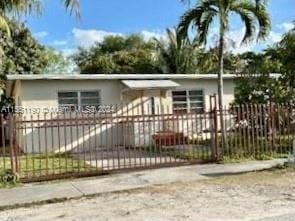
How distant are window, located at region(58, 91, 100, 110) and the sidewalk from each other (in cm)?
786

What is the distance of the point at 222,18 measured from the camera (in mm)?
15883

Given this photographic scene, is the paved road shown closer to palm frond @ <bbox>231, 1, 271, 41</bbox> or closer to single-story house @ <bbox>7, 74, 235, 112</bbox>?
palm frond @ <bbox>231, 1, 271, 41</bbox>

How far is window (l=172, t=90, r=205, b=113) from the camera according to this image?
70.6 ft

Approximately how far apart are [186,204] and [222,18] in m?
8.65

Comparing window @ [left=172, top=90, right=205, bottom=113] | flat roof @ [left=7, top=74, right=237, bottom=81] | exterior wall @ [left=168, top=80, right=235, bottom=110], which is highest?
flat roof @ [left=7, top=74, right=237, bottom=81]

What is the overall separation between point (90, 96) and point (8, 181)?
9059 millimetres

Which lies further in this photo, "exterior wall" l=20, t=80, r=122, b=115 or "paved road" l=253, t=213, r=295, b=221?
"exterior wall" l=20, t=80, r=122, b=115

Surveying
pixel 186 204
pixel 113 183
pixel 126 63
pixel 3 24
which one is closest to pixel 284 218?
pixel 186 204

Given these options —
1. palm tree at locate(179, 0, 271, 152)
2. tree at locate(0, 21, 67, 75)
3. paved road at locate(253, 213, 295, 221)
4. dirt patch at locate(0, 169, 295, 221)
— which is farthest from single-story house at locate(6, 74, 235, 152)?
paved road at locate(253, 213, 295, 221)

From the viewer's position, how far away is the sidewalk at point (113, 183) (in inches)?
387

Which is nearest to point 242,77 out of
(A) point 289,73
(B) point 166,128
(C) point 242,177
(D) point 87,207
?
(A) point 289,73

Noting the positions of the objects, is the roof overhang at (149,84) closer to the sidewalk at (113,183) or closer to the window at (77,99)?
the window at (77,99)

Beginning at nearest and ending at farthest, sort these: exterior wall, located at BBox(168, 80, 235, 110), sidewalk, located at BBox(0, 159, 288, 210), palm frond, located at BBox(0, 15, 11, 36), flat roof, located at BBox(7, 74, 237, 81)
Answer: sidewalk, located at BBox(0, 159, 288, 210), palm frond, located at BBox(0, 15, 11, 36), flat roof, located at BBox(7, 74, 237, 81), exterior wall, located at BBox(168, 80, 235, 110)

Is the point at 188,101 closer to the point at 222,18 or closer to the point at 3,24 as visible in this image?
the point at 222,18
